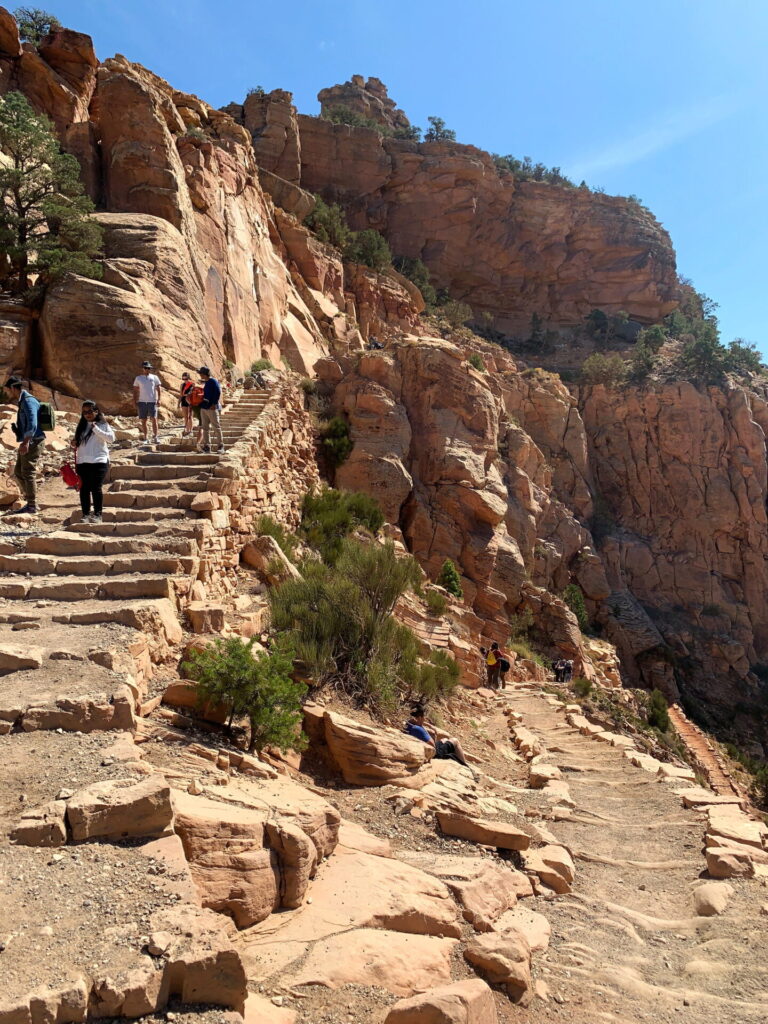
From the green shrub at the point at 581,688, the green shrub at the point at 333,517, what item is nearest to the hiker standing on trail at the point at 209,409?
the green shrub at the point at 333,517

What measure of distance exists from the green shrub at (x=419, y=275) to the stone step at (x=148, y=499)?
3540 centimetres

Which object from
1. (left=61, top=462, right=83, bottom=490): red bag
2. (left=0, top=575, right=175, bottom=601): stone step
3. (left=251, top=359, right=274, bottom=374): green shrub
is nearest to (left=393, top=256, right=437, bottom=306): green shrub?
(left=251, top=359, right=274, bottom=374): green shrub

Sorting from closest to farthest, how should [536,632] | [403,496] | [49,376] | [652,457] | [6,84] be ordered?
[49,376]
[403,496]
[6,84]
[536,632]
[652,457]

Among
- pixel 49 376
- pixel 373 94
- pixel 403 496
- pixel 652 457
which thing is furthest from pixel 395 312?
pixel 373 94

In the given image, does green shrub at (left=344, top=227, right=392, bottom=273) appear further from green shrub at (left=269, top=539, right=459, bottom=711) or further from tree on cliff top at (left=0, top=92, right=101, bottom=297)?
green shrub at (left=269, top=539, right=459, bottom=711)

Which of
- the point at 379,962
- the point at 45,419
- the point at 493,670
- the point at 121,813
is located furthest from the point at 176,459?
the point at 493,670

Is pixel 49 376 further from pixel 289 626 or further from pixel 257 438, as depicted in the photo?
pixel 289 626

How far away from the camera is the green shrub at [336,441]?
697 inches

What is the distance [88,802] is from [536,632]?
20.4 meters

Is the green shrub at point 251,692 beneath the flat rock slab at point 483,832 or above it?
above

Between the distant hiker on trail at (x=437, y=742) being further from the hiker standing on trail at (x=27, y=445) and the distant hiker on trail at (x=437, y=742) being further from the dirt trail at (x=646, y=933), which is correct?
the hiker standing on trail at (x=27, y=445)

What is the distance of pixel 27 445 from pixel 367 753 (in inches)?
245

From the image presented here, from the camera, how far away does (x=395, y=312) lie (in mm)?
34594

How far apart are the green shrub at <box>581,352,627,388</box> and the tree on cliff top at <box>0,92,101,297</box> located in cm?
3172
